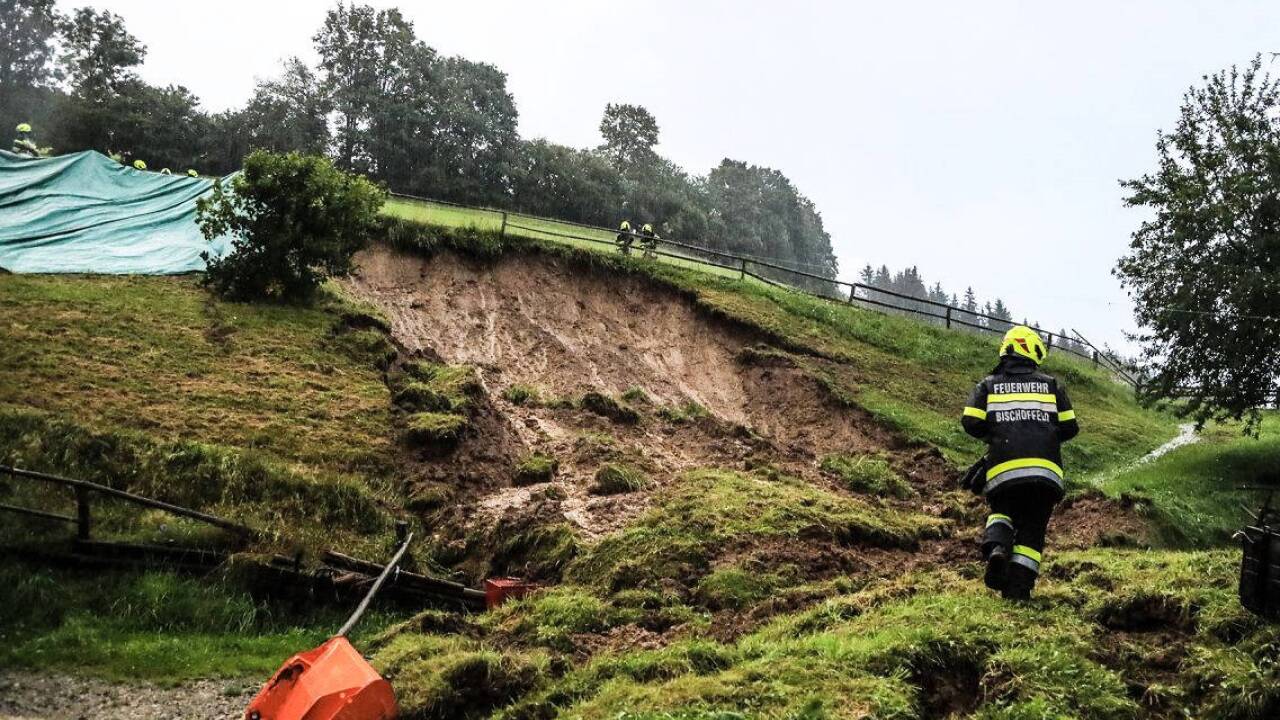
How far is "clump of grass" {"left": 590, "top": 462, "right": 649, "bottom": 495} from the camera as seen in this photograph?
1070cm

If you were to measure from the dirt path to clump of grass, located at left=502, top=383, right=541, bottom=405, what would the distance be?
793 cm

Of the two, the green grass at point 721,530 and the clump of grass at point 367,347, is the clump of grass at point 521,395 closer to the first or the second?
the clump of grass at point 367,347

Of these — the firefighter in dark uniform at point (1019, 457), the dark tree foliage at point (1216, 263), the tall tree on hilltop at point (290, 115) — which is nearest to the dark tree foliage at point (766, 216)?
the tall tree on hilltop at point (290, 115)

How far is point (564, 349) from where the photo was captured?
56.2 feet

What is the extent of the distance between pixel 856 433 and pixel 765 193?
219 feet

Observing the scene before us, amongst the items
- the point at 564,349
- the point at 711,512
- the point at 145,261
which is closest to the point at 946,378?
the point at 564,349

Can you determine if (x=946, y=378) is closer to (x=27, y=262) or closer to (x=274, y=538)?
(x=274, y=538)

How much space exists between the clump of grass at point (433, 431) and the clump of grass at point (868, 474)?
20.0 ft

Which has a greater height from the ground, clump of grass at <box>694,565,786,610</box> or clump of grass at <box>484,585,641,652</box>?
clump of grass at <box>694,565,786,610</box>

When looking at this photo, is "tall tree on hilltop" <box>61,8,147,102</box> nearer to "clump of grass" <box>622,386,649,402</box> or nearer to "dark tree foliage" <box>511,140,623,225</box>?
"dark tree foliage" <box>511,140,623,225</box>

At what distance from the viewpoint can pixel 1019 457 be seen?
18.9 feet

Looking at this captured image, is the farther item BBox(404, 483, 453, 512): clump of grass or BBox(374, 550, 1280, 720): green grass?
BBox(404, 483, 453, 512): clump of grass

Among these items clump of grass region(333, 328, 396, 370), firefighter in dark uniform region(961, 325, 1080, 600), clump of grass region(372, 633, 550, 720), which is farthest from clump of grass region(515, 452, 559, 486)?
firefighter in dark uniform region(961, 325, 1080, 600)

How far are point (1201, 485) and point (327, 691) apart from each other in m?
15.4
